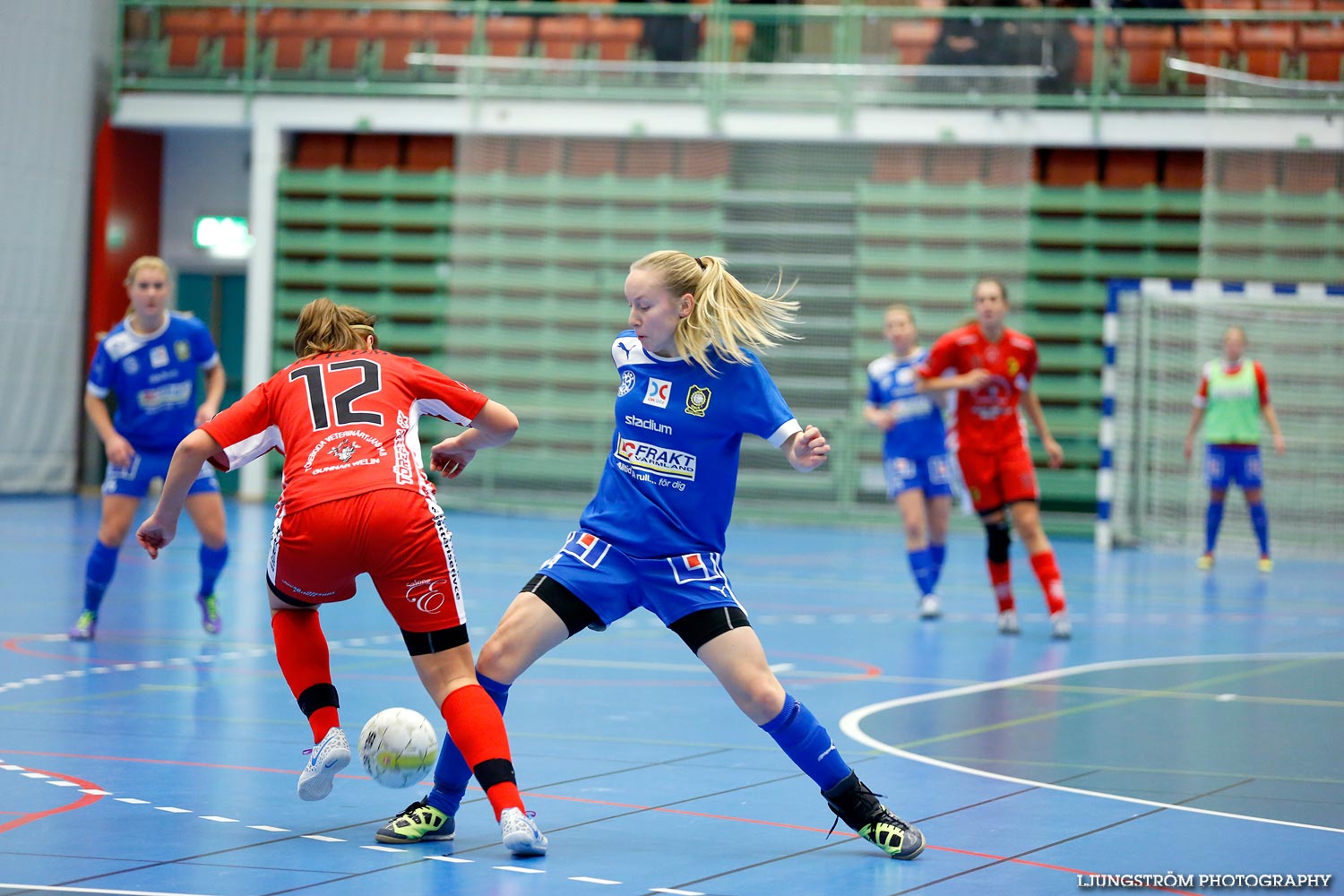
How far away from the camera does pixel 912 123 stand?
18625mm

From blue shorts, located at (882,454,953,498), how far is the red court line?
20.7 ft

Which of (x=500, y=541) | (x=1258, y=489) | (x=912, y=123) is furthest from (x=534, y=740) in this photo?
(x=912, y=123)

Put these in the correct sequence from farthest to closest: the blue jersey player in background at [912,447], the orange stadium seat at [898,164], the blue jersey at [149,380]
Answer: the orange stadium seat at [898,164], the blue jersey player in background at [912,447], the blue jersey at [149,380]

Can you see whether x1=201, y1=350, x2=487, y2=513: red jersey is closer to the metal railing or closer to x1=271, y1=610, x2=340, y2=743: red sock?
x1=271, y1=610, x2=340, y2=743: red sock

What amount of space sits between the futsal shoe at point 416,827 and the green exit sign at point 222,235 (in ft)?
59.3

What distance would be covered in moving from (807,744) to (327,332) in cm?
180

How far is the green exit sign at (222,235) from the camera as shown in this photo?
846 inches

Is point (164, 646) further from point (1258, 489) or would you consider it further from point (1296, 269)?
point (1296, 269)

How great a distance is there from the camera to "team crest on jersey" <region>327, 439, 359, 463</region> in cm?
434

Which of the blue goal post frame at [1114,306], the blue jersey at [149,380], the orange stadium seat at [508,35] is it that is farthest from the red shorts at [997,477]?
the orange stadium seat at [508,35]

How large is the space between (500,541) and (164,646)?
22.8ft

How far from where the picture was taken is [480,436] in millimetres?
4613

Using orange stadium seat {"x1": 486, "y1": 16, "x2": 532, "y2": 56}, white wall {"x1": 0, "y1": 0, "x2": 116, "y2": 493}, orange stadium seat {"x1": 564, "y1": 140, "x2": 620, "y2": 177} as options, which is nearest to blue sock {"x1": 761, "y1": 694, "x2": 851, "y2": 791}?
orange stadium seat {"x1": 564, "y1": 140, "x2": 620, "y2": 177}

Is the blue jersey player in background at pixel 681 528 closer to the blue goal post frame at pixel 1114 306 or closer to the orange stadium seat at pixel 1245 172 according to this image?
the blue goal post frame at pixel 1114 306
